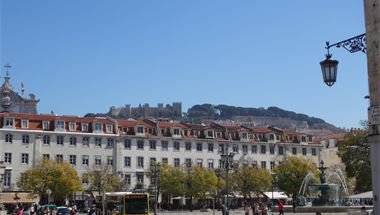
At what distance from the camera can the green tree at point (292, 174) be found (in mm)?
91875

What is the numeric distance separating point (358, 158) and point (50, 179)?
1553 inches

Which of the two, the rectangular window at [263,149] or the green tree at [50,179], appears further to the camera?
the rectangular window at [263,149]

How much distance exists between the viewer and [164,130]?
96938 mm

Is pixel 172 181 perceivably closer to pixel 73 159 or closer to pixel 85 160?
pixel 85 160

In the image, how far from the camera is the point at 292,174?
92.1 meters

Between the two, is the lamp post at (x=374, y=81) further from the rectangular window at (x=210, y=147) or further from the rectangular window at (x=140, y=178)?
the rectangular window at (x=210, y=147)

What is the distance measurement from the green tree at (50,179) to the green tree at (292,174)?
3091cm

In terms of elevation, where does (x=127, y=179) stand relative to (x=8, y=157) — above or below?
below

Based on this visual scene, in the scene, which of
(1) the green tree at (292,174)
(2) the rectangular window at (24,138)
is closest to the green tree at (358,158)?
(1) the green tree at (292,174)

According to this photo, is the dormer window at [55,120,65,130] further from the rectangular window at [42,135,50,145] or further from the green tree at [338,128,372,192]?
the green tree at [338,128,372,192]

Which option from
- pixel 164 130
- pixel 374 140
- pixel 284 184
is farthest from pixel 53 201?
pixel 374 140

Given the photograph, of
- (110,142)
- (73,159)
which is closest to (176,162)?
(110,142)

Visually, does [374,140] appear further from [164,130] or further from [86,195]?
[164,130]

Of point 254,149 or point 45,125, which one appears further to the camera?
point 254,149
